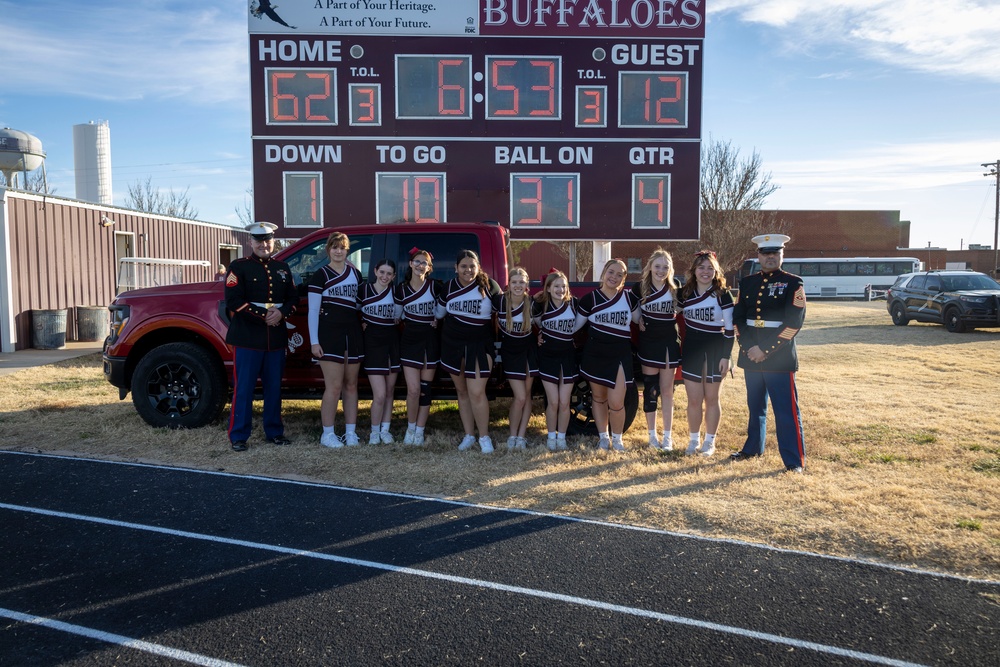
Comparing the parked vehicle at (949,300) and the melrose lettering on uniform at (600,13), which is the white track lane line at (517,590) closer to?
the melrose lettering on uniform at (600,13)

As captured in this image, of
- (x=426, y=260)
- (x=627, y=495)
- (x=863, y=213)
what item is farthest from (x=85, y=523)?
(x=863, y=213)

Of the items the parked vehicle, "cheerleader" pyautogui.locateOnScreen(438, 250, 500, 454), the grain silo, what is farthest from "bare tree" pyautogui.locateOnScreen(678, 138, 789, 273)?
the grain silo

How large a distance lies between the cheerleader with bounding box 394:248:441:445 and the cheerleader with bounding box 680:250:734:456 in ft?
7.00

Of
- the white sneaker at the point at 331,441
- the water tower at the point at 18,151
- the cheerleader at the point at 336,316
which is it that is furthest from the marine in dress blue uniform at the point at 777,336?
the water tower at the point at 18,151

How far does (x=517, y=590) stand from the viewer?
3.53 meters

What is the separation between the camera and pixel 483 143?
9.33 meters

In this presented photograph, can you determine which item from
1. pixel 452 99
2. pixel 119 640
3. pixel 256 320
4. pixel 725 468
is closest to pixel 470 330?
pixel 256 320

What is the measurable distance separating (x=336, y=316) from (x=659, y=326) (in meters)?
2.74

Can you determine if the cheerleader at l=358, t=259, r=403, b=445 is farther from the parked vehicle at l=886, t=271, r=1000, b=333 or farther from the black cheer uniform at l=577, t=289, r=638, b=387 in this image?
the parked vehicle at l=886, t=271, r=1000, b=333

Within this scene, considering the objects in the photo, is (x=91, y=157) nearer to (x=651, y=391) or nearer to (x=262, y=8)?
(x=262, y=8)

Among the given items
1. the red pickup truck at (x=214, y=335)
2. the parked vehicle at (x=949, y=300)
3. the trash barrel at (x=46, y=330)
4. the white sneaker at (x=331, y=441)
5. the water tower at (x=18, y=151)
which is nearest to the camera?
the white sneaker at (x=331, y=441)

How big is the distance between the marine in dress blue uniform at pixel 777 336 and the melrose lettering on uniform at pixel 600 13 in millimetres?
4894

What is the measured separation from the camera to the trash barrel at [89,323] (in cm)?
1531

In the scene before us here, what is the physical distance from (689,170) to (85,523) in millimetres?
7926
